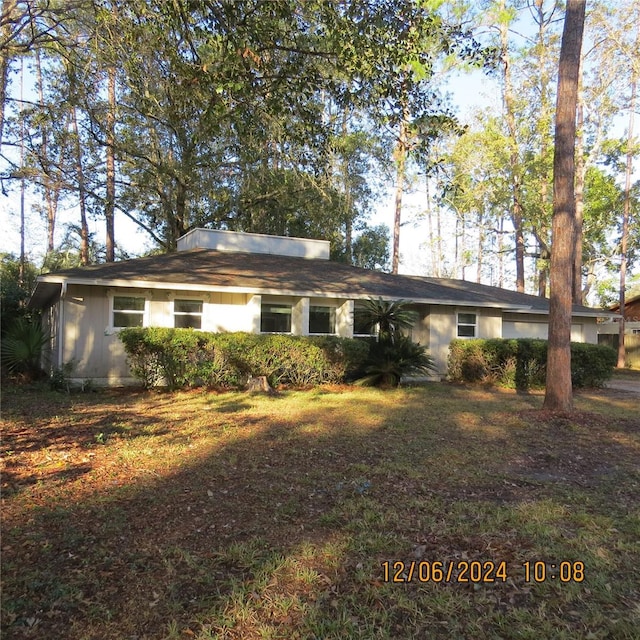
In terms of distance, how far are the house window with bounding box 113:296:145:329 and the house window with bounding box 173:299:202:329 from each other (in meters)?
0.85

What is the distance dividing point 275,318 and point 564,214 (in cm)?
813

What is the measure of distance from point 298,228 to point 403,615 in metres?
22.7

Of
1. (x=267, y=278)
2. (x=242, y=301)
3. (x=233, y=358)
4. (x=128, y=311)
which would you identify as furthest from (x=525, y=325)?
(x=128, y=311)

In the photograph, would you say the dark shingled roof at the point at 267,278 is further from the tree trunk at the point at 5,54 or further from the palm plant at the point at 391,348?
the tree trunk at the point at 5,54

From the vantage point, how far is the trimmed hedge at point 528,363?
43.0 ft

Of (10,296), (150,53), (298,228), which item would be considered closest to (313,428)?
(150,53)

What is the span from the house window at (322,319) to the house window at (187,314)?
10.7 feet

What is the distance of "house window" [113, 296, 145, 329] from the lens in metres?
12.0

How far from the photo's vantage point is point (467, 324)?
52.0ft

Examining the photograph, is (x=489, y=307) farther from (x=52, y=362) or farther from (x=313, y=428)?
(x=52, y=362)

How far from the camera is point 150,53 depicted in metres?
6.46

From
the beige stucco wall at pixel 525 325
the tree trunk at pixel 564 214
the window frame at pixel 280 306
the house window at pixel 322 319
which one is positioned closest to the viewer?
the tree trunk at pixel 564 214

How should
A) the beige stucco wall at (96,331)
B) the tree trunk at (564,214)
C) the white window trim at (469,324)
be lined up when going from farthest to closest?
the white window trim at (469,324), the beige stucco wall at (96,331), the tree trunk at (564,214)
